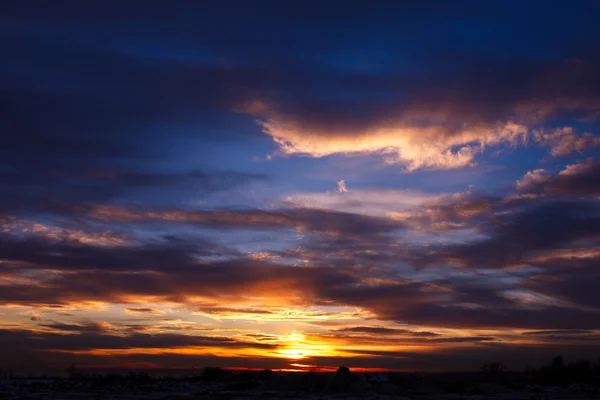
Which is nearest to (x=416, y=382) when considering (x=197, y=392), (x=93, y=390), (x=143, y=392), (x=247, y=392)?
(x=247, y=392)

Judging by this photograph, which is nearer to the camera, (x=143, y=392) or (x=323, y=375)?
(x=143, y=392)

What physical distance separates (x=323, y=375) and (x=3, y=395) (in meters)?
27.9

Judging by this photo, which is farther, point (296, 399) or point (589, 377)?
point (589, 377)

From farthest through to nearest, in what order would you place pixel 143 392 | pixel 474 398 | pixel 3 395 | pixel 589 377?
pixel 589 377 < pixel 143 392 < pixel 474 398 < pixel 3 395

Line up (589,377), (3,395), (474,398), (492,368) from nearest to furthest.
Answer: (3,395) → (474,398) → (589,377) → (492,368)

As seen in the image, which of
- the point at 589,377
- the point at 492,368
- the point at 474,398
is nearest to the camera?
the point at 474,398

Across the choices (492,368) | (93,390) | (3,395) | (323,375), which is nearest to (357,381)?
(323,375)

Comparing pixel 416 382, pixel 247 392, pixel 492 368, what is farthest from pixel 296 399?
pixel 492 368

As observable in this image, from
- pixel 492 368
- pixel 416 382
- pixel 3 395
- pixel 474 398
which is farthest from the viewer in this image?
pixel 492 368

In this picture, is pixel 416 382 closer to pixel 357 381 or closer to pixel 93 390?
pixel 357 381

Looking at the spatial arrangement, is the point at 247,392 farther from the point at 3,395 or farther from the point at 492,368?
the point at 492,368

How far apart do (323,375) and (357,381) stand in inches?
189

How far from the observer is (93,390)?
52156 millimetres

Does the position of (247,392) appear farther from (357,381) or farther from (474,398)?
(474,398)
